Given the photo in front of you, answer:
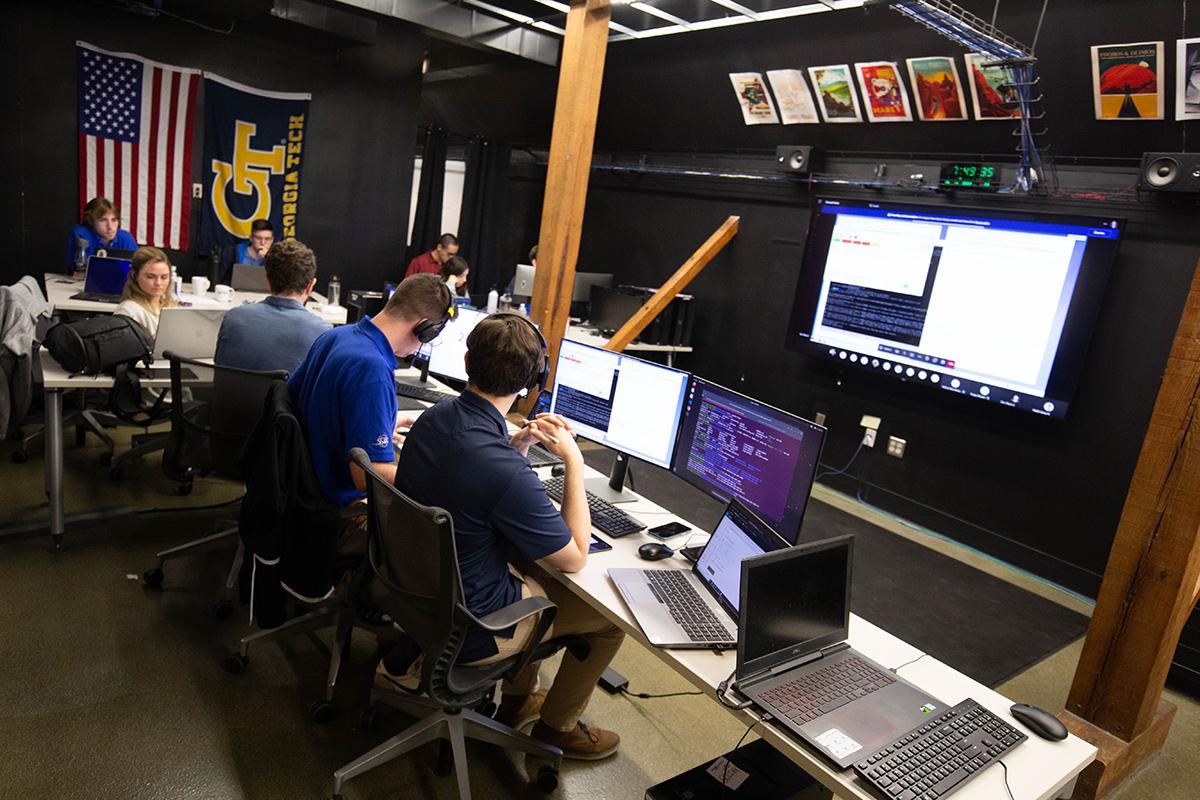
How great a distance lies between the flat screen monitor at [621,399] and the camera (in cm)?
250

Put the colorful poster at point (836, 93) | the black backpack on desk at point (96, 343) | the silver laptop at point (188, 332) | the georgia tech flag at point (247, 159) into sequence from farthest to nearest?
the georgia tech flag at point (247, 159) < the colorful poster at point (836, 93) < the silver laptop at point (188, 332) < the black backpack on desk at point (96, 343)

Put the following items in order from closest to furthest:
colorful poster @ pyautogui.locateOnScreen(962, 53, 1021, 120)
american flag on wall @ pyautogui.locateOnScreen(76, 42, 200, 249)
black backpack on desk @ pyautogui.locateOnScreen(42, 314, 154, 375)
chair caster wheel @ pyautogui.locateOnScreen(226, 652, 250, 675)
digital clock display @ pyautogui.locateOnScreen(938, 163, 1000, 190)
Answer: chair caster wheel @ pyautogui.locateOnScreen(226, 652, 250, 675), black backpack on desk @ pyautogui.locateOnScreen(42, 314, 154, 375), colorful poster @ pyautogui.locateOnScreen(962, 53, 1021, 120), digital clock display @ pyautogui.locateOnScreen(938, 163, 1000, 190), american flag on wall @ pyautogui.locateOnScreen(76, 42, 200, 249)

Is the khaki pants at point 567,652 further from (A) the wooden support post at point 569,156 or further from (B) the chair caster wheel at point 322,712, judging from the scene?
(A) the wooden support post at point 569,156

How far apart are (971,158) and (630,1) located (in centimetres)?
218

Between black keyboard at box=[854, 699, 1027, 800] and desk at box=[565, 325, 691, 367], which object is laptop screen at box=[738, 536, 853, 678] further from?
desk at box=[565, 325, 691, 367]

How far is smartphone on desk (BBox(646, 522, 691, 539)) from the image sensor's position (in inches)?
93.3

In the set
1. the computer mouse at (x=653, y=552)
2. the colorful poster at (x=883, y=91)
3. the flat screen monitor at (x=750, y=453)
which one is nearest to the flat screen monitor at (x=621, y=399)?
the flat screen monitor at (x=750, y=453)

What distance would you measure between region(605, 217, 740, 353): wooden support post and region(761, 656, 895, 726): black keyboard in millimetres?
3956

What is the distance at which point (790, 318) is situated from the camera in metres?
5.52

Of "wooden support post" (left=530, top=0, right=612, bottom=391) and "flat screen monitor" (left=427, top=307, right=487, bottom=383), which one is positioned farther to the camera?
"wooden support post" (left=530, top=0, right=612, bottom=391)

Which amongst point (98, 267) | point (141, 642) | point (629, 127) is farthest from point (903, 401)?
point (98, 267)

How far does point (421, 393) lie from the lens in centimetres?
359

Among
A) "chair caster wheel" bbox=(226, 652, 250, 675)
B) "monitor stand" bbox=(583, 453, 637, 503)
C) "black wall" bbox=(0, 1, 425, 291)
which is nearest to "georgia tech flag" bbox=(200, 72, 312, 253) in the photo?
"black wall" bbox=(0, 1, 425, 291)

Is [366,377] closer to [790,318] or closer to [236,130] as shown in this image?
[790,318]
